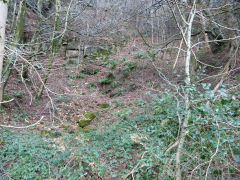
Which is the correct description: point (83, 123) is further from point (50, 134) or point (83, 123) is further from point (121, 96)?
point (121, 96)

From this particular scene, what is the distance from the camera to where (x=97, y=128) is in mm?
7117

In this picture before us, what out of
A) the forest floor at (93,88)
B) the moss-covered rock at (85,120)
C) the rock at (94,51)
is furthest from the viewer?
the rock at (94,51)

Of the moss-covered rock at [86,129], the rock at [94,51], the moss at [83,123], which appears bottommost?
the moss-covered rock at [86,129]

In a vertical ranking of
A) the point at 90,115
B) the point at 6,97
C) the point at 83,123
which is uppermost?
the point at 6,97

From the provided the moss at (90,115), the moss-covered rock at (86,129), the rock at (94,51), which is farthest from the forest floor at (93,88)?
the rock at (94,51)

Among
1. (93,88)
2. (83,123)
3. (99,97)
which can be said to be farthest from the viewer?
(93,88)

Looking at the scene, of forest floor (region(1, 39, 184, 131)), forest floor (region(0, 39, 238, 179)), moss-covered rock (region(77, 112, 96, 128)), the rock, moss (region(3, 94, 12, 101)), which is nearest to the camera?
forest floor (region(0, 39, 238, 179))

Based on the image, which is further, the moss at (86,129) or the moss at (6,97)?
the moss at (6,97)

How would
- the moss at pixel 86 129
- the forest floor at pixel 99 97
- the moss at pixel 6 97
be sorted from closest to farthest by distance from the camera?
the forest floor at pixel 99 97, the moss at pixel 86 129, the moss at pixel 6 97

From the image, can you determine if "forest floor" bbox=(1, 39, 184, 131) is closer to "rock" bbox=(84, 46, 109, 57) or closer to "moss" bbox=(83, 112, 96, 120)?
"moss" bbox=(83, 112, 96, 120)

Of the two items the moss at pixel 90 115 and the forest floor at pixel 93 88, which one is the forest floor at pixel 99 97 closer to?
the forest floor at pixel 93 88

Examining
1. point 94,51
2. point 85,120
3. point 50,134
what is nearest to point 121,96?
point 85,120

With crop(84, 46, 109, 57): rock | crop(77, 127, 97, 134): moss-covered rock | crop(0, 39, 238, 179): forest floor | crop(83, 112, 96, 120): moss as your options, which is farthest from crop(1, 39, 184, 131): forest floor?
crop(84, 46, 109, 57): rock

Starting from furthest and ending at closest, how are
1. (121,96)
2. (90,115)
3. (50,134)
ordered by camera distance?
(121,96) → (90,115) → (50,134)
